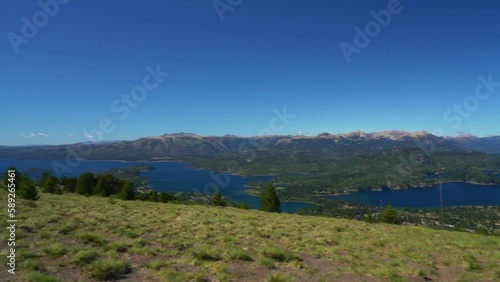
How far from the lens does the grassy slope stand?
404 inches

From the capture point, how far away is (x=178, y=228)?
738 inches

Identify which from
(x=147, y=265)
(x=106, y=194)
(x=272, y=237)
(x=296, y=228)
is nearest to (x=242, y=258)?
(x=147, y=265)

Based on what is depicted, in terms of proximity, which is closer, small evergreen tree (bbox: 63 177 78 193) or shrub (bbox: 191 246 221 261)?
shrub (bbox: 191 246 221 261)

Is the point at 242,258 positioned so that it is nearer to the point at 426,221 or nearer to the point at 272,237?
the point at 272,237

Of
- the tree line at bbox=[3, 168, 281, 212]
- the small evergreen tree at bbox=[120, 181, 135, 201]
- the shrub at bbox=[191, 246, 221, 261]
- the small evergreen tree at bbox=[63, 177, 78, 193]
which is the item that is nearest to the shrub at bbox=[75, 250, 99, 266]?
the shrub at bbox=[191, 246, 221, 261]

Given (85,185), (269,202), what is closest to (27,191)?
(85,185)

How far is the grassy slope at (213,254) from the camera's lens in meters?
10.3

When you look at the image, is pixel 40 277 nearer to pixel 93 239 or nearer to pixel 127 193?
pixel 93 239

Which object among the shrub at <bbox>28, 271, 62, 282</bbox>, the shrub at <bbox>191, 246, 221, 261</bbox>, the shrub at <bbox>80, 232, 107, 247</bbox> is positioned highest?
the shrub at <bbox>28, 271, 62, 282</bbox>

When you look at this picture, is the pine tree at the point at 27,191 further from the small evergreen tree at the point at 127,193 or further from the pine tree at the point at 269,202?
the pine tree at the point at 269,202

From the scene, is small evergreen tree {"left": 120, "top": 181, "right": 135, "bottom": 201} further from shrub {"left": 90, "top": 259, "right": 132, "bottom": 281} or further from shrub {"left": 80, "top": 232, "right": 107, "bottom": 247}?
shrub {"left": 90, "top": 259, "right": 132, "bottom": 281}

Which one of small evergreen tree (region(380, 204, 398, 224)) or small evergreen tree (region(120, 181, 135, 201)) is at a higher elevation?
small evergreen tree (region(120, 181, 135, 201))

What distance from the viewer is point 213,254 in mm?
12711

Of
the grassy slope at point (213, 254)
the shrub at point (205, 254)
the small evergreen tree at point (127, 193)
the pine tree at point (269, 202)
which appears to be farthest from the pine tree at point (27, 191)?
the pine tree at point (269, 202)
